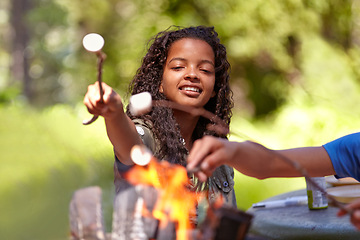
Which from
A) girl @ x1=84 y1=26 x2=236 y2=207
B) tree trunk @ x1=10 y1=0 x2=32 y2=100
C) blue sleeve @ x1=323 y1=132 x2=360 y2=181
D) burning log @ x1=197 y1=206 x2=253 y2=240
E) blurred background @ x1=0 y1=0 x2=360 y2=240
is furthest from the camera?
tree trunk @ x1=10 y1=0 x2=32 y2=100

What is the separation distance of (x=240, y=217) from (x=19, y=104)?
5690 millimetres

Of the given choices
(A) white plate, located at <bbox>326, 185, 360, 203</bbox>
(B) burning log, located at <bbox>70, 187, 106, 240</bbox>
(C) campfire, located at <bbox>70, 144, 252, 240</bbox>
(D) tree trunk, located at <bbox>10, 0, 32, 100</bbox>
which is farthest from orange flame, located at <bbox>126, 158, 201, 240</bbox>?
(D) tree trunk, located at <bbox>10, 0, 32, 100</bbox>

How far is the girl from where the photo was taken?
187cm

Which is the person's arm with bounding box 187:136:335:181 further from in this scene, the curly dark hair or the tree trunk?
the tree trunk

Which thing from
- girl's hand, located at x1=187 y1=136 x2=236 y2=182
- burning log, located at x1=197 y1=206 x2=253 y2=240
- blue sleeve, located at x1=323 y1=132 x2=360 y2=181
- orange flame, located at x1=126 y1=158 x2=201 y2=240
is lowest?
burning log, located at x1=197 y1=206 x2=253 y2=240

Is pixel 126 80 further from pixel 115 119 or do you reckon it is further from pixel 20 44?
pixel 115 119

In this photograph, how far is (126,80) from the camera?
7.70 m

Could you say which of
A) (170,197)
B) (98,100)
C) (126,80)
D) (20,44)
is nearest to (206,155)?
(170,197)

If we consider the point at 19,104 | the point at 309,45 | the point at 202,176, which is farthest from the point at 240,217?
Result: the point at 309,45

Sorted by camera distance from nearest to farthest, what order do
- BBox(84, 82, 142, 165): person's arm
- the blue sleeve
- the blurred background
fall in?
BBox(84, 82, 142, 165): person's arm, the blue sleeve, the blurred background

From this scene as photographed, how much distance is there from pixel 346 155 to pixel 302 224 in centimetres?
36

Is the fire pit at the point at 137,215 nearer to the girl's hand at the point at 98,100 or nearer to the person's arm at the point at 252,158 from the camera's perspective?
the person's arm at the point at 252,158

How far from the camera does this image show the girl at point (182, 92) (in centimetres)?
187

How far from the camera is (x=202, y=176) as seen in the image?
→ 1.15 m
